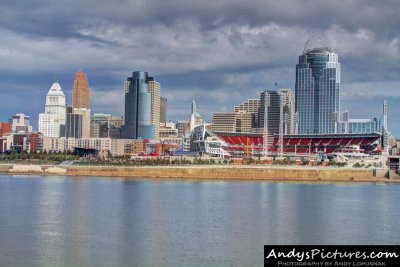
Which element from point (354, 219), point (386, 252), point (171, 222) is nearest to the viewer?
point (386, 252)

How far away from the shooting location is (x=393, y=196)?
267 feet

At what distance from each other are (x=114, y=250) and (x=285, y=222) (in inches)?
699

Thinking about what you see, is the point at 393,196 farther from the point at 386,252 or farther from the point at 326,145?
the point at 326,145

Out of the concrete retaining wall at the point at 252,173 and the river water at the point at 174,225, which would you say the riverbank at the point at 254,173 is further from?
the river water at the point at 174,225

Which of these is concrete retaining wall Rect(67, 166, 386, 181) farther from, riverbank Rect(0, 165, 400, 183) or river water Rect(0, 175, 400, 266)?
river water Rect(0, 175, 400, 266)

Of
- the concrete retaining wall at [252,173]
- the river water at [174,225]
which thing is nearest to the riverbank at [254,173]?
the concrete retaining wall at [252,173]

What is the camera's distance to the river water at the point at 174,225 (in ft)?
124

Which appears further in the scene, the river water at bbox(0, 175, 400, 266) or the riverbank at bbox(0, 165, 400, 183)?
the riverbank at bbox(0, 165, 400, 183)

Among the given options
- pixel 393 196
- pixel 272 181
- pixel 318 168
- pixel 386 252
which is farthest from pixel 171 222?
pixel 318 168

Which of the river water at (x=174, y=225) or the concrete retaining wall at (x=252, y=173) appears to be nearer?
the river water at (x=174, y=225)

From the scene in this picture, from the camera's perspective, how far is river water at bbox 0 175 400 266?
3784 cm

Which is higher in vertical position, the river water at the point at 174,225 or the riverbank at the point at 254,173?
the riverbank at the point at 254,173

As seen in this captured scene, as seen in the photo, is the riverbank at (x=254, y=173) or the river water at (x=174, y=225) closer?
the river water at (x=174, y=225)

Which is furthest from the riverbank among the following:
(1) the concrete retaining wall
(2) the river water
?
(2) the river water
